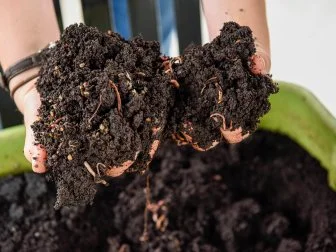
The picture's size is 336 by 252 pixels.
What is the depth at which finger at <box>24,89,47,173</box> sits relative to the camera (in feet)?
2.12

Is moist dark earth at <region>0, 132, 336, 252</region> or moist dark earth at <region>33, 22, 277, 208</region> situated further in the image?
moist dark earth at <region>0, 132, 336, 252</region>

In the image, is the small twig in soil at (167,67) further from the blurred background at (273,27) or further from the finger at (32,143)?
the blurred background at (273,27)

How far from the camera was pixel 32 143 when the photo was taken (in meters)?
0.66

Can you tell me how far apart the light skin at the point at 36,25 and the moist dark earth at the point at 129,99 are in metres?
0.10

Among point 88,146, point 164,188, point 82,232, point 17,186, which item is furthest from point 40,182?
point 88,146

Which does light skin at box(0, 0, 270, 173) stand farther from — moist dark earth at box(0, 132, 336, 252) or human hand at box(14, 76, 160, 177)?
moist dark earth at box(0, 132, 336, 252)

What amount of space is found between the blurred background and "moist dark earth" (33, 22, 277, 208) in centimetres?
61

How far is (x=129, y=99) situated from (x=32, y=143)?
15cm

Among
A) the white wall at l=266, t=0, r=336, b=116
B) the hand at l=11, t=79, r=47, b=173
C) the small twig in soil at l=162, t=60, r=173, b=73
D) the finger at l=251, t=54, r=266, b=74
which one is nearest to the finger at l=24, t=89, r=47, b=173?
the hand at l=11, t=79, r=47, b=173

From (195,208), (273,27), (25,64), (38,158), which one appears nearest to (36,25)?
(25,64)

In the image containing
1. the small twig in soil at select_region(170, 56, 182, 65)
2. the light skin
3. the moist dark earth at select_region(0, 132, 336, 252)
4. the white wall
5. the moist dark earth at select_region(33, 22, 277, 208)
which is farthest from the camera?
the white wall

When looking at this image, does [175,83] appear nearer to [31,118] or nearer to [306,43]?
[31,118]

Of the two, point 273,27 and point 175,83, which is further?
point 273,27

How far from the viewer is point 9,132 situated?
3.56 feet
